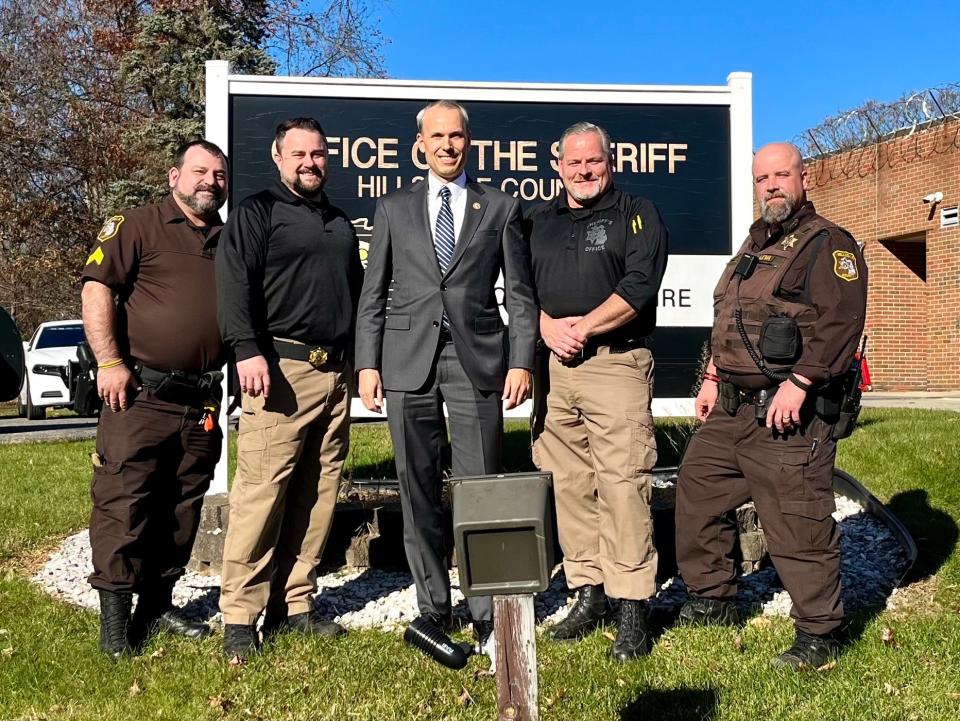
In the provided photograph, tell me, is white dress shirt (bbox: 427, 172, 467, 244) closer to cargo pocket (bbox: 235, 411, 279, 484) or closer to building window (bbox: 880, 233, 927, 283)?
cargo pocket (bbox: 235, 411, 279, 484)

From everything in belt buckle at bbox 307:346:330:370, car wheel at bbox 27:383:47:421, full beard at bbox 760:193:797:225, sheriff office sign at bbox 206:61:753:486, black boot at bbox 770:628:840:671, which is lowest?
black boot at bbox 770:628:840:671

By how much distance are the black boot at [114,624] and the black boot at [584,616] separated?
1.83 m

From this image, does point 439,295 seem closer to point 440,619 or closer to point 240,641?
point 440,619

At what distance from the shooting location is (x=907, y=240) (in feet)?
65.4

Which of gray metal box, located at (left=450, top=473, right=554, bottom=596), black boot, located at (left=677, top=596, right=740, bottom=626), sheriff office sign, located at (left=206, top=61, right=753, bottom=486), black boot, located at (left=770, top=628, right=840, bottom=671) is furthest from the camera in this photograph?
sheriff office sign, located at (left=206, top=61, right=753, bottom=486)

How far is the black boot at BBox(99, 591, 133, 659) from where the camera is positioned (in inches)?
154

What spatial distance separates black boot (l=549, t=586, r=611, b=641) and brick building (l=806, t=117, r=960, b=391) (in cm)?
1662

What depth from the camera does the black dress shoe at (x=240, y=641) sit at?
3811 mm

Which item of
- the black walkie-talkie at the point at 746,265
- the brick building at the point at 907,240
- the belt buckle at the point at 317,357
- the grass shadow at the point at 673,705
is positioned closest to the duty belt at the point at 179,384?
the belt buckle at the point at 317,357

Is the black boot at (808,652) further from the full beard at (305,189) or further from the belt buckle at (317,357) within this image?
the full beard at (305,189)

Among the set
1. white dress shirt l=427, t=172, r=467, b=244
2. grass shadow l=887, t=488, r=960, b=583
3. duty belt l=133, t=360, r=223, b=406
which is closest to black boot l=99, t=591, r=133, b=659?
duty belt l=133, t=360, r=223, b=406

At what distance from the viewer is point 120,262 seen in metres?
3.92

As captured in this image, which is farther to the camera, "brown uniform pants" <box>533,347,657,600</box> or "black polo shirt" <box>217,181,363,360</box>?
"brown uniform pants" <box>533,347,657,600</box>

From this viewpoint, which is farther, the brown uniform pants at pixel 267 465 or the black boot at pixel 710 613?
the black boot at pixel 710 613
